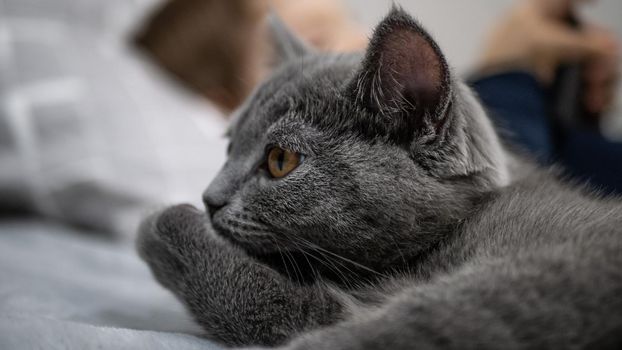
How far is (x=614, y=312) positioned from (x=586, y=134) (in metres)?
1.21

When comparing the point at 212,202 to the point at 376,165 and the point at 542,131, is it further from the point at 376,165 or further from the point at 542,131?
the point at 542,131

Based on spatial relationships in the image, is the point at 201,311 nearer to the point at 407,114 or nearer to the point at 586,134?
the point at 407,114

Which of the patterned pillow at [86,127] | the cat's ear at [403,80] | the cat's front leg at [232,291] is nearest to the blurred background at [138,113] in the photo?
the patterned pillow at [86,127]

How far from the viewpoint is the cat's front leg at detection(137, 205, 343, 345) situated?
1.98 ft

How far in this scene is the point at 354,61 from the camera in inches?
32.9

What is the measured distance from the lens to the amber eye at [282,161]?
0.73m

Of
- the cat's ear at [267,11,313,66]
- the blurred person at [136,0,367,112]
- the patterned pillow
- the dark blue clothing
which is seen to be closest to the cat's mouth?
the cat's ear at [267,11,313,66]

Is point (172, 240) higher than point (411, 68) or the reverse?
the reverse

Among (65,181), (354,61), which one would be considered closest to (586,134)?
(354,61)

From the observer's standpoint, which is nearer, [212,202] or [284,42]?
[212,202]

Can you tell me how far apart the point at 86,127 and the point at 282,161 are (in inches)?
34.1

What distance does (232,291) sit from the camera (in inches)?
24.9

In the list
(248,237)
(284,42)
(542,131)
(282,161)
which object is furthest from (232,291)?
(542,131)

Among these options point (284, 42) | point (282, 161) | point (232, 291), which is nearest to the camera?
point (232, 291)
